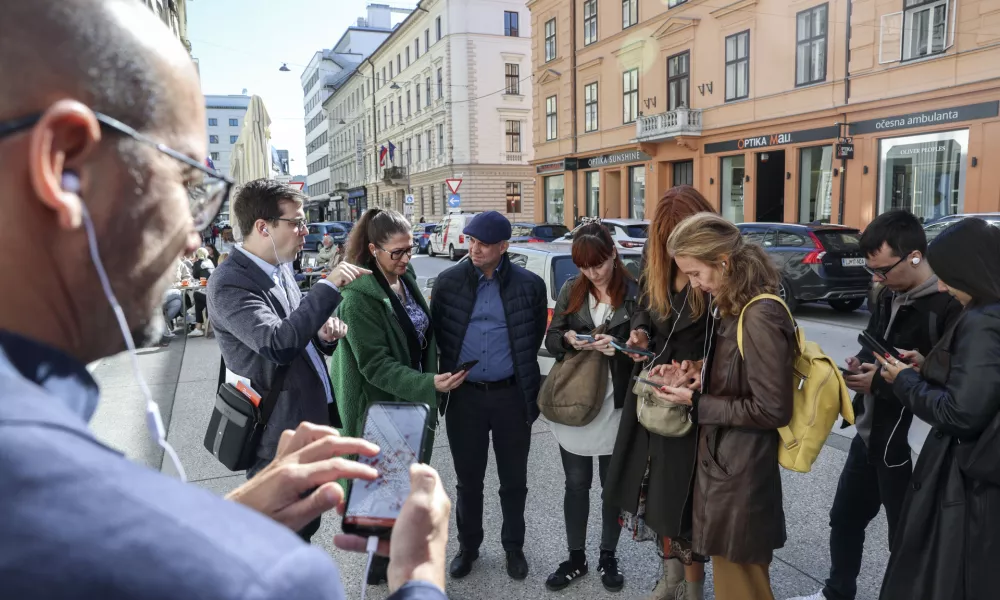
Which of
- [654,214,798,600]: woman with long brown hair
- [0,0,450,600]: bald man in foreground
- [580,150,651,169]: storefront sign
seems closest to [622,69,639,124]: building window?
[580,150,651,169]: storefront sign

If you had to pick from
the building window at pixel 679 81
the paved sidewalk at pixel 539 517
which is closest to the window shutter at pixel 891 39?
the building window at pixel 679 81

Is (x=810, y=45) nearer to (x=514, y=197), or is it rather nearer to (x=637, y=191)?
(x=637, y=191)

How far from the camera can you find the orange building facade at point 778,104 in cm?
1507

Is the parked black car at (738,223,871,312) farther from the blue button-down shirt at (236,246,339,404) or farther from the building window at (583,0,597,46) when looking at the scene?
the building window at (583,0,597,46)

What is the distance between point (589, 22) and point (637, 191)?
7612 mm

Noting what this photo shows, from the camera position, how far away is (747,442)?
254 centimetres

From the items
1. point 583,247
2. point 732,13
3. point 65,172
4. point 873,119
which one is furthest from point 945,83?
point 65,172

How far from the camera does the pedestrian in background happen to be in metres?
3.34

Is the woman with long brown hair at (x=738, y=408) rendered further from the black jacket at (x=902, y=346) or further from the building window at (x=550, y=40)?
the building window at (x=550, y=40)

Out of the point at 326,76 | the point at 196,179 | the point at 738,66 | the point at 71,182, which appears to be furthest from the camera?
the point at 326,76

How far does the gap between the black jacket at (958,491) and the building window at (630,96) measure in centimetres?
2444

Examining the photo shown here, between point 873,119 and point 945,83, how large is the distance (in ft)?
6.27

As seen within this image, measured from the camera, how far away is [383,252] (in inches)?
135

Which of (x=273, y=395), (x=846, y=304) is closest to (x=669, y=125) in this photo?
(x=846, y=304)
